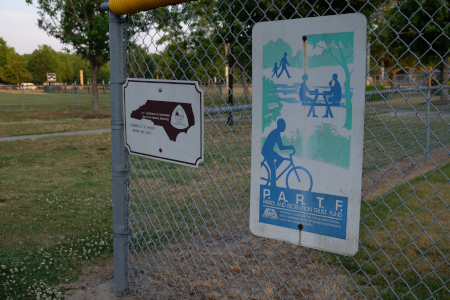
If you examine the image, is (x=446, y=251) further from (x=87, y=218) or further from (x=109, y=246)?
(x=87, y=218)

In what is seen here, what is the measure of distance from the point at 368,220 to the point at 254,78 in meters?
3.51

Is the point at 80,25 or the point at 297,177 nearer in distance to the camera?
the point at 297,177

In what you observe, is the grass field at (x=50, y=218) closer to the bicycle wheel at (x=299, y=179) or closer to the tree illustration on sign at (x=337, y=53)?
the bicycle wheel at (x=299, y=179)

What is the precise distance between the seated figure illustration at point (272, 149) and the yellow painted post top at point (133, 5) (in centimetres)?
118

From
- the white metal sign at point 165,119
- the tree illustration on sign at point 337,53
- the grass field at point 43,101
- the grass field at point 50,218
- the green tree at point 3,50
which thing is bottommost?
the grass field at point 50,218

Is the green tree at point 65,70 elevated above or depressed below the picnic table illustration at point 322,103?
above

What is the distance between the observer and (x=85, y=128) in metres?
16.0

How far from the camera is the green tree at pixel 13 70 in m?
69.3

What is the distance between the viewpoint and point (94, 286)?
360 centimetres

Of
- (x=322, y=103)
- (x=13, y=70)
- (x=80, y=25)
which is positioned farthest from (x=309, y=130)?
(x=13, y=70)

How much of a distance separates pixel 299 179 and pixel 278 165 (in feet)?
0.43

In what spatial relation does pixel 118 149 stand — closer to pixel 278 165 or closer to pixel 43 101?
pixel 278 165

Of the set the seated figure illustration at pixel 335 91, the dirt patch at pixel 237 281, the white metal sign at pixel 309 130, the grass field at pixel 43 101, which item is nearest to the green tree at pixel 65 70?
the grass field at pixel 43 101

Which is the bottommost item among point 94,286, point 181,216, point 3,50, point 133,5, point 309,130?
point 94,286
